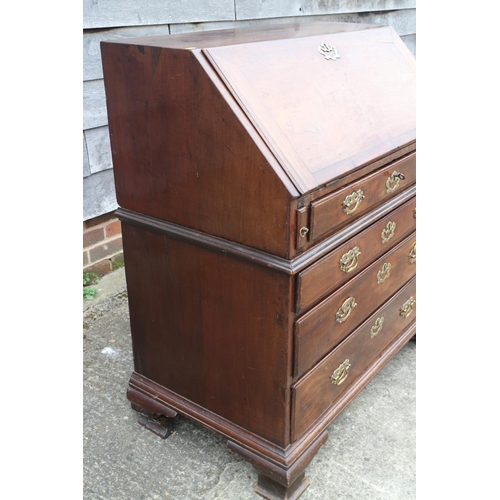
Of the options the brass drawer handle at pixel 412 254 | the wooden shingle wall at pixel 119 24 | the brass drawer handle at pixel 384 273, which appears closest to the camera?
the brass drawer handle at pixel 384 273

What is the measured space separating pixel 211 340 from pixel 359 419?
2.39 feet

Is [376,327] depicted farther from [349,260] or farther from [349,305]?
[349,260]

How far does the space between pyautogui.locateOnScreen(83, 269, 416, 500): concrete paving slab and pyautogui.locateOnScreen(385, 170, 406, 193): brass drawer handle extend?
2.93 feet

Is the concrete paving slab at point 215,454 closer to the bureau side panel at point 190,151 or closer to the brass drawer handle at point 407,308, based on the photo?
the brass drawer handle at point 407,308

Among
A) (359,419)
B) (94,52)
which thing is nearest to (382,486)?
(359,419)

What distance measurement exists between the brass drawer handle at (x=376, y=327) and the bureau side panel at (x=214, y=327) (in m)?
0.52

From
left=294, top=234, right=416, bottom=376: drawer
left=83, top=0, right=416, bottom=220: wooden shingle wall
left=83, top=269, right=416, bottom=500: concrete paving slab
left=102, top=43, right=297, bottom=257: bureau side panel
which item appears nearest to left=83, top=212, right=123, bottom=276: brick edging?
left=83, top=0, right=416, bottom=220: wooden shingle wall

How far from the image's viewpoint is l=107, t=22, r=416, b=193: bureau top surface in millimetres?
1362

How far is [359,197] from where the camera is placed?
1.54 m

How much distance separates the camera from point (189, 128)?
1445mm

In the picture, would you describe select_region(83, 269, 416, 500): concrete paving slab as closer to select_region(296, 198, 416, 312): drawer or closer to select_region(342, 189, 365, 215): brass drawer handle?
select_region(296, 198, 416, 312): drawer

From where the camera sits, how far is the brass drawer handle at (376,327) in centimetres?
197

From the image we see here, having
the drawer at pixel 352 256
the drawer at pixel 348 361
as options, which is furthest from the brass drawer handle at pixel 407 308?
the drawer at pixel 352 256

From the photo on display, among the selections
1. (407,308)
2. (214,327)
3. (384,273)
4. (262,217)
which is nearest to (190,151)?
(262,217)
